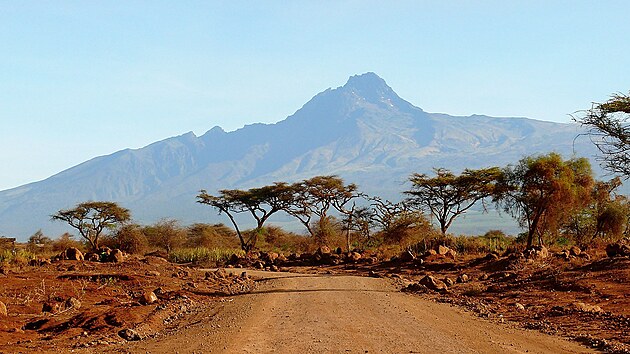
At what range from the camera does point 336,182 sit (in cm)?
5559

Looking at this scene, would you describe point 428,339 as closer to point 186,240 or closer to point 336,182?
point 336,182

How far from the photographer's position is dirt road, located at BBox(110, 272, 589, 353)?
1084 cm

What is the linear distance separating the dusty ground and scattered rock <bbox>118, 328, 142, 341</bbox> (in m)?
0.11

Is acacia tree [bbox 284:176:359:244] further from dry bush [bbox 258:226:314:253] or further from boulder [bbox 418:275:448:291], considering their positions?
boulder [bbox 418:275:448:291]

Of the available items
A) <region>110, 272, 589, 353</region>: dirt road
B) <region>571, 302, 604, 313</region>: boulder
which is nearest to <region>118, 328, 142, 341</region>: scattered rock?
<region>110, 272, 589, 353</region>: dirt road

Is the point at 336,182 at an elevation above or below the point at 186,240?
above

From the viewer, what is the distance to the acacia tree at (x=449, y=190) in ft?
152

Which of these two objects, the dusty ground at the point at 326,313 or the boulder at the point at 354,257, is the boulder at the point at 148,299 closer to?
the dusty ground at the point at 326,313

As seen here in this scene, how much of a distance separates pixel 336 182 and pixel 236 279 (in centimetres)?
3000

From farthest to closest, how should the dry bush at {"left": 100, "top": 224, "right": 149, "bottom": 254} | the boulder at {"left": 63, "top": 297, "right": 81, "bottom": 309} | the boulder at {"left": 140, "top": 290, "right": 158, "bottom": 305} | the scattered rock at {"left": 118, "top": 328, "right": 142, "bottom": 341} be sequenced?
1. the dry bush at {"left": 100, "top": 224, "right": 149, "bottom": 254}
2. the boulder at {"left": 140, "top": 290, "right": 158, "bottom": 305}
3. the boulder at {"left": 63, "top": 297, "right": 81, "bottom": 309}
4. the scattered rock at {"left": 118, "top": 328, "right": 142, "bottom": 341}

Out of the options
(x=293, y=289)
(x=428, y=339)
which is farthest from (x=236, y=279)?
(x=428, y=339)

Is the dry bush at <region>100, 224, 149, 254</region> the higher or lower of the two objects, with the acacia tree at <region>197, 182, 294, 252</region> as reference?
lower

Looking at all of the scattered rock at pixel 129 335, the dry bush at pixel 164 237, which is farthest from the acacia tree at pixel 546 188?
the dry bush at pixel 164 237

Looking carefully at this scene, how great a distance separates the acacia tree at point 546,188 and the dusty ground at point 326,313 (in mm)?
7770
